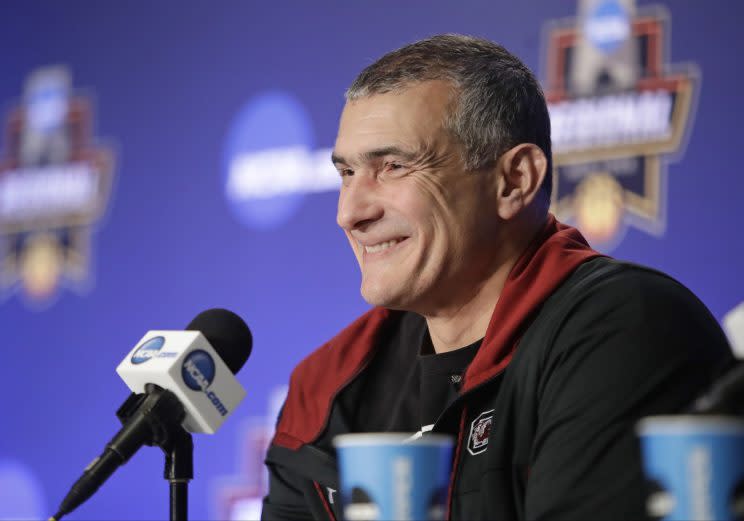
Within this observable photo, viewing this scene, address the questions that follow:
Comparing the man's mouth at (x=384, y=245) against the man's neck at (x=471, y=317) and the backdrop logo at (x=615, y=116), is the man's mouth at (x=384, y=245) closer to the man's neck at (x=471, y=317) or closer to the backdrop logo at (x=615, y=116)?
the man's neck at (x=471, y=317)

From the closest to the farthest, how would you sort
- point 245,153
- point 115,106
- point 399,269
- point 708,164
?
point 399,269, point 708,164, point 245,153, point 115,106

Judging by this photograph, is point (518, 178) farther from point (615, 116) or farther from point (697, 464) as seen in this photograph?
point (697, 464)

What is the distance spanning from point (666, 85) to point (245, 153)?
1266 millimetres

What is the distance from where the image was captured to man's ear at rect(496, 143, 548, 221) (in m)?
1.63

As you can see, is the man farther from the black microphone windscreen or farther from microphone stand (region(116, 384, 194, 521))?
microphone stand (region(116, 384, 194, 521))

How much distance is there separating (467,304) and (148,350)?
1.75 feet

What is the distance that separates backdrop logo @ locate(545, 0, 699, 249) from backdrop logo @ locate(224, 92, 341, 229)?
703mm

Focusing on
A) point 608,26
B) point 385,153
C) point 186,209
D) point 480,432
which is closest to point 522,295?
point 480,432

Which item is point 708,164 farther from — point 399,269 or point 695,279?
point 399,269

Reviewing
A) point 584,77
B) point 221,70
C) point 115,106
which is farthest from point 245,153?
point 584,77

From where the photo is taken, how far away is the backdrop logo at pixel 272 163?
2.95 m

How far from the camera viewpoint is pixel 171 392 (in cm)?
127

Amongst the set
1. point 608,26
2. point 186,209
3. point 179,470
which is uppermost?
point 608,26

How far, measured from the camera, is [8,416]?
11.4 ft
